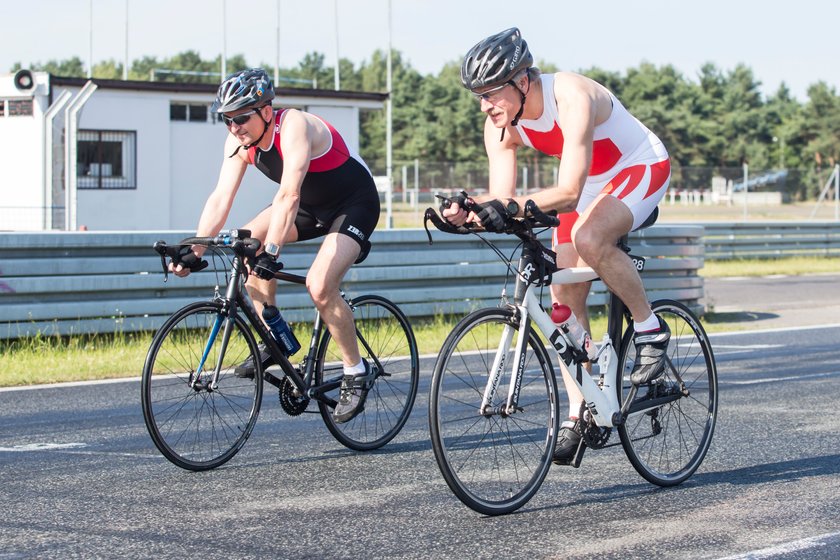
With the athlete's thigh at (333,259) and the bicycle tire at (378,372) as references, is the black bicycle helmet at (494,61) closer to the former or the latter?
the athlete's thigh at (333,259)

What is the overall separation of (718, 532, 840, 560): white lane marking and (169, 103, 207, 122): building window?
28935 millimetres

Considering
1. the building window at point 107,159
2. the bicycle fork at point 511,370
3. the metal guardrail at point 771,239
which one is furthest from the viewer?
the building window at point 107,159

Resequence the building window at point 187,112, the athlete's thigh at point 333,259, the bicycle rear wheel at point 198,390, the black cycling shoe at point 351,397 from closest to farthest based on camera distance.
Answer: the bicycle rear wheel at point 198,390
the athlete's thigh at point 333,259
the black cycling shoe at point 351,397
the building window at point 187,112

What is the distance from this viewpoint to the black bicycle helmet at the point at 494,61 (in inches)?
205

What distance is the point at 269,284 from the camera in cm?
655

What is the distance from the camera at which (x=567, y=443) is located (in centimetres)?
559

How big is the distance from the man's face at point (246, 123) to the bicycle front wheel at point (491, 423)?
5.49 feet

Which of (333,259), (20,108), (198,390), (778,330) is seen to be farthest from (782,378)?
(20,108)

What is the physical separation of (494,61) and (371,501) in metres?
1.96

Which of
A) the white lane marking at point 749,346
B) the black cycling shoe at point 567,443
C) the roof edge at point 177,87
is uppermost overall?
the roof edge at point 177,87

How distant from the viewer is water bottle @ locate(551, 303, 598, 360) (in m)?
Answer: 5.55

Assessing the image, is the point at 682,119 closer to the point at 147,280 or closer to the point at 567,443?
the point at 147,280

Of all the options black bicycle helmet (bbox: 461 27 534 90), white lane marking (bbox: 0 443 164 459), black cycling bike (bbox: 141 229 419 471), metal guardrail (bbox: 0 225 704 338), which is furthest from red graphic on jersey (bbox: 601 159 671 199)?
metal guardrail (bbox: 0 225 704 338)

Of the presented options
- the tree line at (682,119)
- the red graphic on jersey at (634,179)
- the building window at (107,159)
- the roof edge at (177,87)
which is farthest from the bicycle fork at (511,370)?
the tree line at (682,119)
